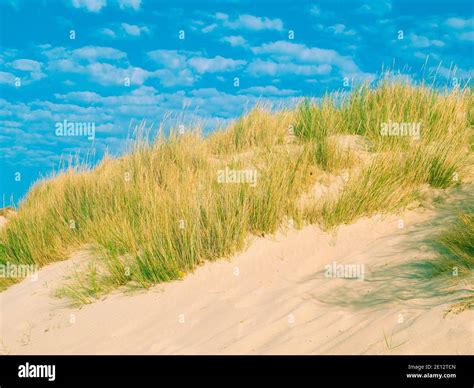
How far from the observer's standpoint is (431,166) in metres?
6.47

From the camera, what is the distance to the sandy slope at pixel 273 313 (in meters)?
3.70

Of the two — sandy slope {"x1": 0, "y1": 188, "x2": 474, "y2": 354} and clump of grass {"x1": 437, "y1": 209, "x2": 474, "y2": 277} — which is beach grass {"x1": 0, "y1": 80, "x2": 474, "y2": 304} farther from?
clump of grass {"x1": 437, "y1": 209, "x2": 474, "y2": 277}

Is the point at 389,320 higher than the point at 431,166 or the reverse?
the reverse

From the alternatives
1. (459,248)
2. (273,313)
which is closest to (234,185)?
(273,313)

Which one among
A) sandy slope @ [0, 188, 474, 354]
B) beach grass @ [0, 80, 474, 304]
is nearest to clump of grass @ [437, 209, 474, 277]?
sandy slope @ [0, 188, 474, 354]

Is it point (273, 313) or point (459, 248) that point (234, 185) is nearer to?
point (273, 313)

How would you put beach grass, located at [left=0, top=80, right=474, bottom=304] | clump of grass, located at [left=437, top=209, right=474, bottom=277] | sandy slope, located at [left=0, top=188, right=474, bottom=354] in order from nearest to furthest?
1. sandy slope, located at [left=0, top=188, right=474, bottom=354]
2. clump of grass, located at [left=437, top=209, right=474, bottom=277]
3. beach grass, located at [left=0, top=80, right=474, bottom=304]

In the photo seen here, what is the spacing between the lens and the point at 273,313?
14.9ft

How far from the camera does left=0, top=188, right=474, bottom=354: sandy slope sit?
3701 millimetres

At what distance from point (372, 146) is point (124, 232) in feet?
11.5

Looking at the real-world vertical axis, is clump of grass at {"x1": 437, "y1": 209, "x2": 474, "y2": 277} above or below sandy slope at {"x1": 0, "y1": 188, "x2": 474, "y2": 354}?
above
